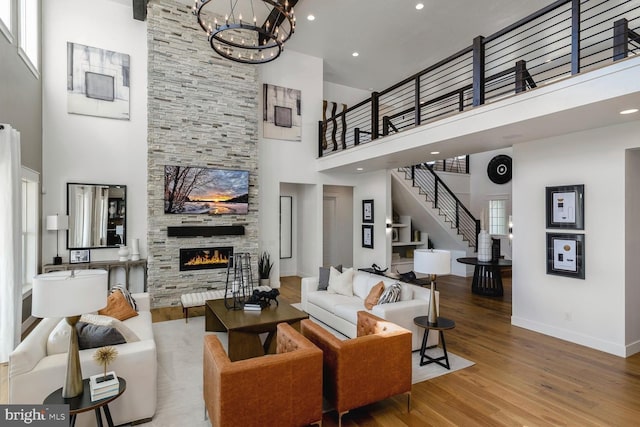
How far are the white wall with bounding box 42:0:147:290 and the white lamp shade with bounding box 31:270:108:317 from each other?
4.92 metres

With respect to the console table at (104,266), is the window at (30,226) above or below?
above

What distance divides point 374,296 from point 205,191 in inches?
169

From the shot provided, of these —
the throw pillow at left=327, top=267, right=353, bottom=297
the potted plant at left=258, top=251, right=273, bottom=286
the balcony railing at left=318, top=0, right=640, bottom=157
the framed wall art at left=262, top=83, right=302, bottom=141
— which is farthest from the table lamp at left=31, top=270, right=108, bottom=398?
the framed wall art at left=262, top=83, right=302, bottom=141

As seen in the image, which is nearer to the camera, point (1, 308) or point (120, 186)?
point (1, 308)

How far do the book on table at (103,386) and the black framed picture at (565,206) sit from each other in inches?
218

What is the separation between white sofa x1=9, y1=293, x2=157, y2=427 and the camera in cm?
245

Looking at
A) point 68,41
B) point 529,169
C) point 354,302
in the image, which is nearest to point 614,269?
point 529,169

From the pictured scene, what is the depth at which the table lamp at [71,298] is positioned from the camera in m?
2.13

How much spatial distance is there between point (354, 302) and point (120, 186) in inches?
199

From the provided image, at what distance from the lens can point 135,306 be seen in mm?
4621

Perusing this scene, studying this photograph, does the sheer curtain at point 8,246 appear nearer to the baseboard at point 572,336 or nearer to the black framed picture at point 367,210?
the baseboard at point 572,336

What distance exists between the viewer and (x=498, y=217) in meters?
10.3

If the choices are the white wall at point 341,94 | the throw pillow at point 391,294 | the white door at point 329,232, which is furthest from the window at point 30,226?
the white wall at point 341,94

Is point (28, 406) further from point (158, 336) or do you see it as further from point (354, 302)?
point (354, 302)
